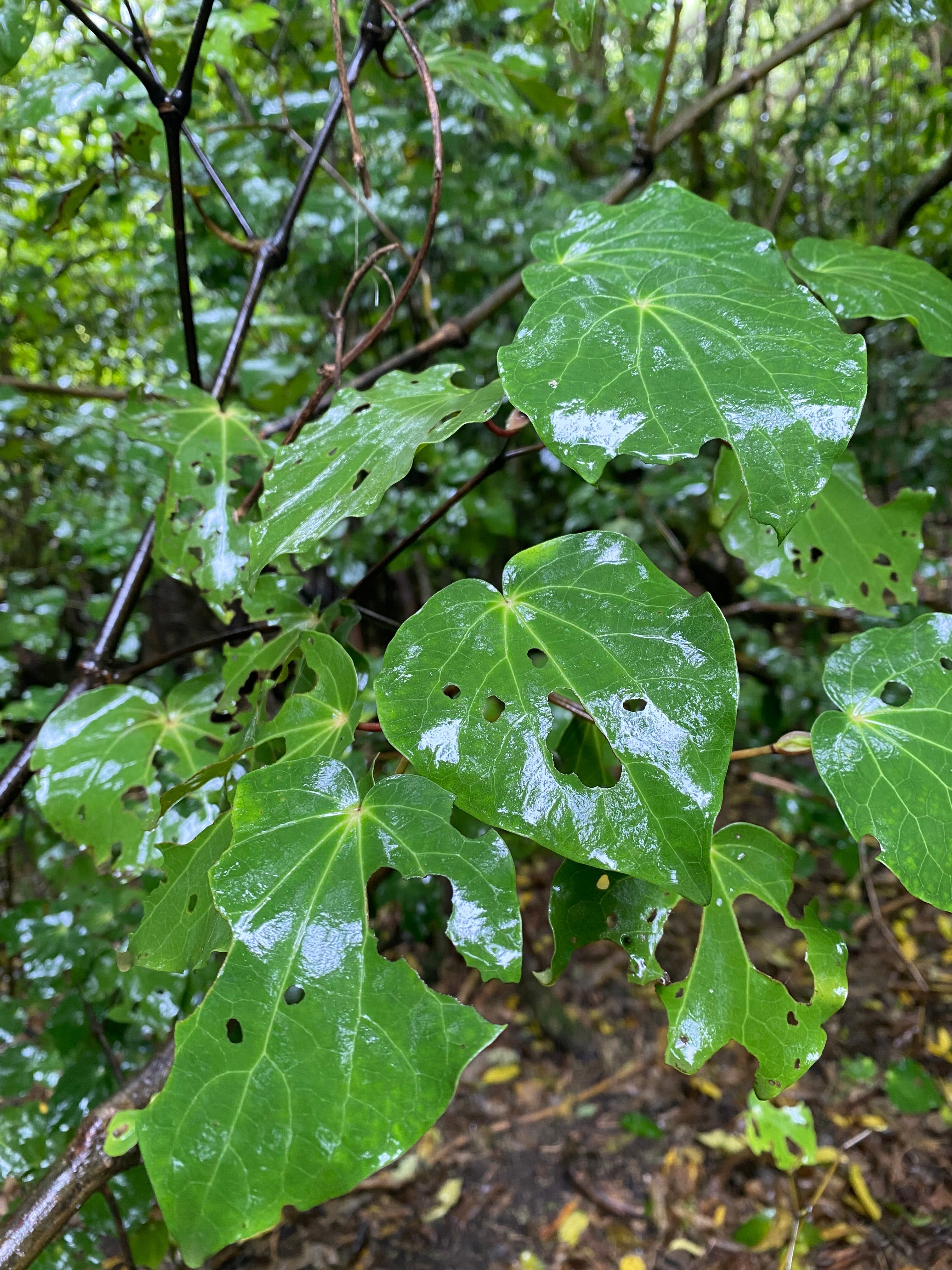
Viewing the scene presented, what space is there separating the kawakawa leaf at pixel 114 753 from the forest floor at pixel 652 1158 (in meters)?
1.48

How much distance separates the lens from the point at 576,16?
2.52ft

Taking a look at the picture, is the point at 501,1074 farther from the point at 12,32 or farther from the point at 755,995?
the point at 12,32

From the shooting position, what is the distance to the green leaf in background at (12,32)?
0.88 m

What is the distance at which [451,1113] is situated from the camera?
1.99 m

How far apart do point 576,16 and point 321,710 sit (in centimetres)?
79

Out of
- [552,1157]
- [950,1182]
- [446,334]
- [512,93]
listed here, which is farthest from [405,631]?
[950,1182]

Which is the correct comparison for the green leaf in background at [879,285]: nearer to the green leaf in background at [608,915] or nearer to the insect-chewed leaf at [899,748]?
the insect-chewed leaf at [899,748]

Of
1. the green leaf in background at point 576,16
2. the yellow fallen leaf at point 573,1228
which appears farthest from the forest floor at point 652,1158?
the green leaf in background at point 576,16

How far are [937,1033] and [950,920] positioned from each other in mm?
443

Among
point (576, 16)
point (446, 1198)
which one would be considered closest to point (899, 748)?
point (576, 16)

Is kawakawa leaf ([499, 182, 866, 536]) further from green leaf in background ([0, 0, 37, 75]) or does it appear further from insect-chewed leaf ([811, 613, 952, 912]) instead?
green leaf in background ([0, 0, 37, 75])

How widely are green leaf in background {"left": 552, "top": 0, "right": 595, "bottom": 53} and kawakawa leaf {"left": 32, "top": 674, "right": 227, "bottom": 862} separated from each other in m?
0.89

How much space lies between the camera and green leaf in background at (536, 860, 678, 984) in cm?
60

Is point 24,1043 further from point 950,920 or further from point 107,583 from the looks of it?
point 950,920
